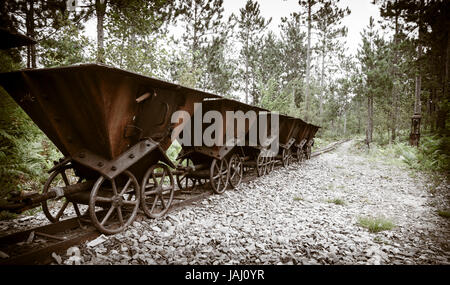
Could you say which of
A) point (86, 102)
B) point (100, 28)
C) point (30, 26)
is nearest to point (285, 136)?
point (86, 102)

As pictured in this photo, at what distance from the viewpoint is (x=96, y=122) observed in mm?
3119

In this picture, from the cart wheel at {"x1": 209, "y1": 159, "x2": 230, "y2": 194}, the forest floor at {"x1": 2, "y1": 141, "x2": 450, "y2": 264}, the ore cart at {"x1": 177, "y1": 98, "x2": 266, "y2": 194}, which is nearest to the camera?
the forest floor at {"x1": 2, "y1": 141, "x2": 450, "y2": 264}

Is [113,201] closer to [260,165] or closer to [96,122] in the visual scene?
[96,122]

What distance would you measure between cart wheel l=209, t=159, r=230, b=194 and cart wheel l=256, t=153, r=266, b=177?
1778mm

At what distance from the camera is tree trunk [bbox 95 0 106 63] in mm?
7804

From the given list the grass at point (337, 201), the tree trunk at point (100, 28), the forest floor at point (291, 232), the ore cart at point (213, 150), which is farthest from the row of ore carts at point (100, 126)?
the tree trunk at point (100, 28)

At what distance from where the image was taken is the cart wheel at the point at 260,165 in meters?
7.85

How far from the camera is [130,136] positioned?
3.61m

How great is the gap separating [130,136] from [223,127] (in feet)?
8.01

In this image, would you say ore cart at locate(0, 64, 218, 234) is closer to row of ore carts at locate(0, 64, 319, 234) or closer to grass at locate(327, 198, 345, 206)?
row of ore carts at locate(0, 64, 319, 234)

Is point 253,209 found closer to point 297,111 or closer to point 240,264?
point 240,264

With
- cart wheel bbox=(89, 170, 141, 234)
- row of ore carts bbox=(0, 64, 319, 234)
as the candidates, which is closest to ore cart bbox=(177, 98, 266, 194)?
row of ore carts bbox=(0, 64, 319, 234)

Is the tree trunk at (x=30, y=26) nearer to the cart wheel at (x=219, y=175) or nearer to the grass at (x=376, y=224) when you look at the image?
the cart wheel at (x=219, y=175)
